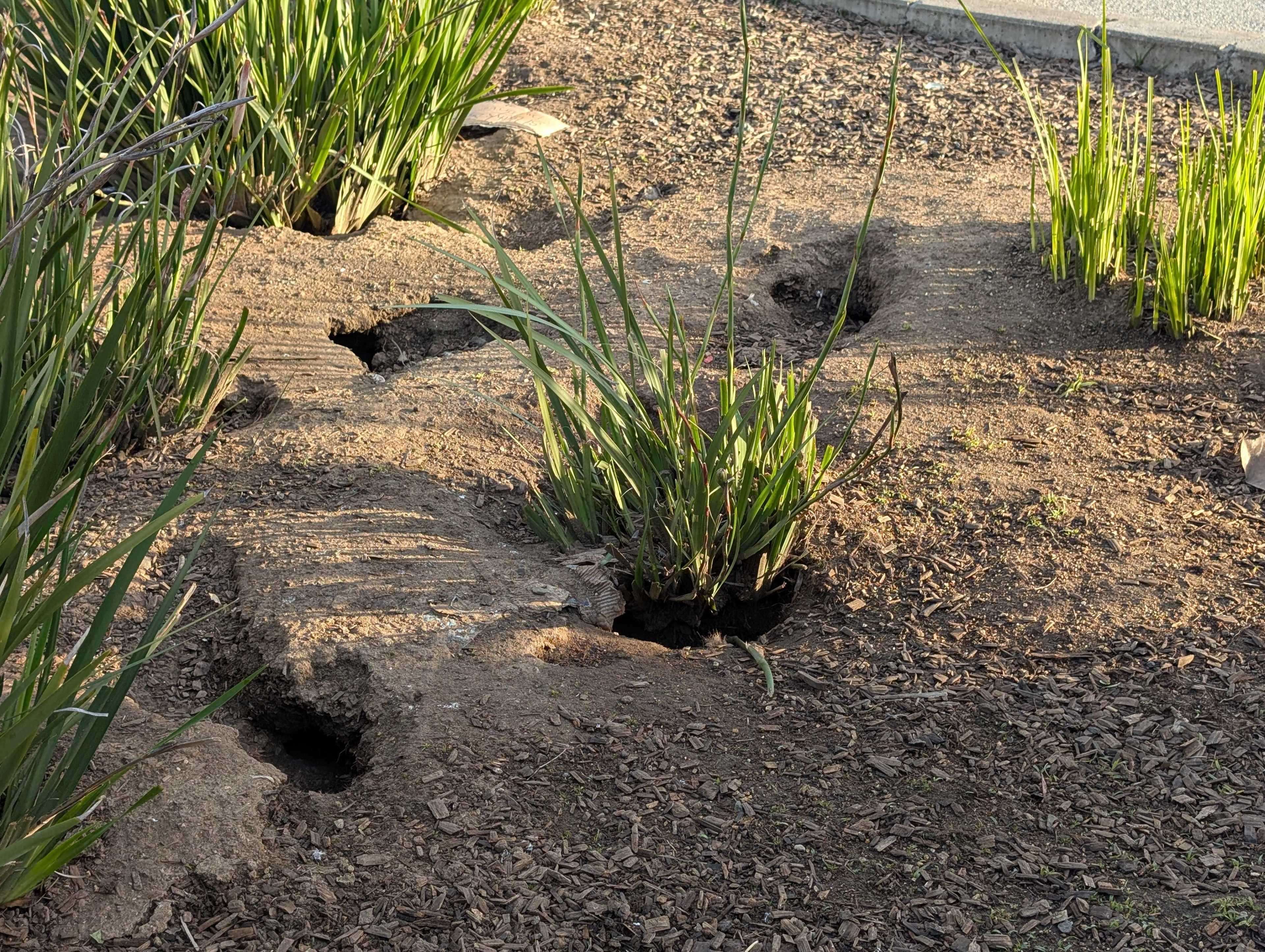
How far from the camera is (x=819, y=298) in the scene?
3871 mm

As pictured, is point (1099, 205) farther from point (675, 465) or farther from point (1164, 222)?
point (675, 465)

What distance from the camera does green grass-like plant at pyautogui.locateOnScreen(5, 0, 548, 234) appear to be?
366 cm

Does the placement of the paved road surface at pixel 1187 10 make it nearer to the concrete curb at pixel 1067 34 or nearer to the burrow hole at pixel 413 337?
the concrete curb at pixel 1067 34

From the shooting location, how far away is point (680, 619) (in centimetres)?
268

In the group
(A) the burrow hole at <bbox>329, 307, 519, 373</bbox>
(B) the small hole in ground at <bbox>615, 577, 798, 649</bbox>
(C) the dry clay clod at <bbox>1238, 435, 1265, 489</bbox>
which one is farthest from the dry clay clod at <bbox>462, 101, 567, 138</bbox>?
(C) the dry clay clod at <bbox>1238, 435, 1265, 489</bbox>

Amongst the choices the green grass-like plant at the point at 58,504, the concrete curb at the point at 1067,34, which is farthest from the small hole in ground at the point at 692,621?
the concrete curb at the point at 1067,34

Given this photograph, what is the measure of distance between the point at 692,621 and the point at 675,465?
0.39 metres

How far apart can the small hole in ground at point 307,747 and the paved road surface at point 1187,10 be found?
4.98m

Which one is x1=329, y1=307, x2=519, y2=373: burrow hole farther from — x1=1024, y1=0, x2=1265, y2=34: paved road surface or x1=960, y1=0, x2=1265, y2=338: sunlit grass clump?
x1=1024, y1=0, x2=1265, y2=34: paved road surface

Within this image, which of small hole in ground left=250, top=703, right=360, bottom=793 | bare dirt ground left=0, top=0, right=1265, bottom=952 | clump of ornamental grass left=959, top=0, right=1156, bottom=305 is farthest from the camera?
clump of ornamental grass left=959, top=0, right=1156, bottom=305

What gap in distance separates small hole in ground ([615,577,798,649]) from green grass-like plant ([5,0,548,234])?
1630mm

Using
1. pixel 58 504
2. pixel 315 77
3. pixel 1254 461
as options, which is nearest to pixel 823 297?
pixel 1254 461

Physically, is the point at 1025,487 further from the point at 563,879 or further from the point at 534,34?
the point at 534,34

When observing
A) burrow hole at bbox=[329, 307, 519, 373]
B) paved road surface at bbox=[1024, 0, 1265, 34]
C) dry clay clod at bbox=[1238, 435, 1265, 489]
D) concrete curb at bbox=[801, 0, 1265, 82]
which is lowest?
burrow hole at bbox=[329, 307, 519, 373]
